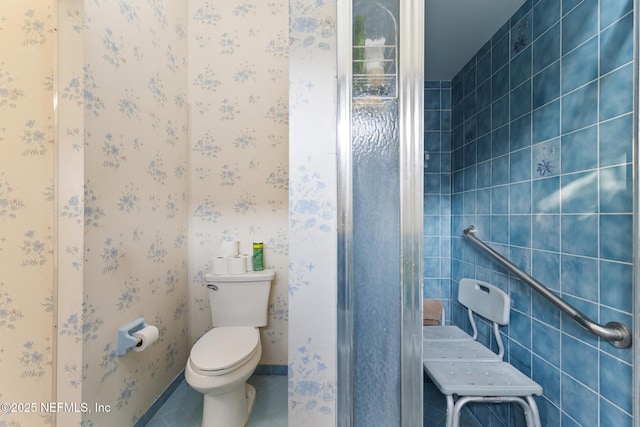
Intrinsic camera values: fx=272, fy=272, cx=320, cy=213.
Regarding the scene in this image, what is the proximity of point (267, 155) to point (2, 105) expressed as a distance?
1145 mm

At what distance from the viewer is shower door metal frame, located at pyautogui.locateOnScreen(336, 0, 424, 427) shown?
621mm

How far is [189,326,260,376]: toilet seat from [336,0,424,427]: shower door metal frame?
2.36ft

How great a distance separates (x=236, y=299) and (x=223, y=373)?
50 cm

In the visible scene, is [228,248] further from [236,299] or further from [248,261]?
[236,299]

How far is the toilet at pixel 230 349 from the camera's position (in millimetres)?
1155

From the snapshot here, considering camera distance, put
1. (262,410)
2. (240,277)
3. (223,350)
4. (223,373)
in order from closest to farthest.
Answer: (223,373), (223,350), (262,410), (240,277)

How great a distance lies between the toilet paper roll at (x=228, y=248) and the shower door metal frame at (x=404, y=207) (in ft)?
4.06

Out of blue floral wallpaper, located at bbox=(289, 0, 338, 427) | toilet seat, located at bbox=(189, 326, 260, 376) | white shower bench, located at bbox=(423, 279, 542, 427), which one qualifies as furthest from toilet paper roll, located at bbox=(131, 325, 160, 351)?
white shower bench, located at bbox=(423, 279, 542, 427)

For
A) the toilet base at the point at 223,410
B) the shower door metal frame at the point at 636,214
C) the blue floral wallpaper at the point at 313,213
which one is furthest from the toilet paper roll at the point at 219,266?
the shower door metal frame at the point at 636,214

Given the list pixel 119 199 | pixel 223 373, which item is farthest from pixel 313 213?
pixel 119 199

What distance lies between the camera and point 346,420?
2.09ft

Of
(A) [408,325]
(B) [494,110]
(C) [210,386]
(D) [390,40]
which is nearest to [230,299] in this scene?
(C) [210,386]

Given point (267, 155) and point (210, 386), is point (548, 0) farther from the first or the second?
point (210, 386)

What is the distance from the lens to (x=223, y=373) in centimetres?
115
